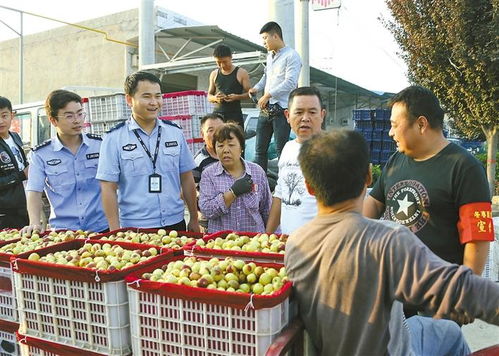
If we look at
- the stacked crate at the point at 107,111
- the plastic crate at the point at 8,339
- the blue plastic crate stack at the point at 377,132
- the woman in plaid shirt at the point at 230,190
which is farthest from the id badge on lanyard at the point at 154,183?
the blue plastic crate stack at the point at 377,132

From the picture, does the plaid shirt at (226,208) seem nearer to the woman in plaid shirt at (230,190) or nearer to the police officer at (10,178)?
the woman in plaid shirt at (230,190)

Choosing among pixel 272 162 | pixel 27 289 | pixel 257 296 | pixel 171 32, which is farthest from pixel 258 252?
pixel 171 32

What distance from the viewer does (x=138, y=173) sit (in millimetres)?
3197

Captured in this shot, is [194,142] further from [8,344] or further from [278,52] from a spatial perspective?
[8,344]

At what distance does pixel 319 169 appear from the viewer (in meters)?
1.57

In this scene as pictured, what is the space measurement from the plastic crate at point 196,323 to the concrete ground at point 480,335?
2425 mm

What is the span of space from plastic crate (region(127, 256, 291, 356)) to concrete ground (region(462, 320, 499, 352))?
243cm

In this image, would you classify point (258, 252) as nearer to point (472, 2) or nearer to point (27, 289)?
point (27, 289)

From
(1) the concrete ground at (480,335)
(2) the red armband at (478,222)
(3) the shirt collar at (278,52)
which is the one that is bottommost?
(1) the concrete ground at (480,335)

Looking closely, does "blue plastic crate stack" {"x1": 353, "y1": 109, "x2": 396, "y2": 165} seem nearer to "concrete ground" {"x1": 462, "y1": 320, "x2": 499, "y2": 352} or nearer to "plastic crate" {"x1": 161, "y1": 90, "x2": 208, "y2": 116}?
"plastic crate" {"x1": 161, "y1": 90, "x2": 208, "y2": 116}

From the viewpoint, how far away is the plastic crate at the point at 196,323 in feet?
5.11

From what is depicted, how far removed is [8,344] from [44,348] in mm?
516

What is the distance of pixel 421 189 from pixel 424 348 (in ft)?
2.64

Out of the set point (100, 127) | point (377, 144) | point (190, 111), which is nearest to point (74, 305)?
point (190, 111)
